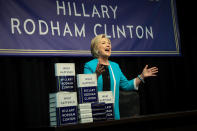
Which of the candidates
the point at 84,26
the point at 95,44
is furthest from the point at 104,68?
the point at 84,26

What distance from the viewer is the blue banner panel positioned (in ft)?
9.96

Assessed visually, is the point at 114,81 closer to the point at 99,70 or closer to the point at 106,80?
the point at 106,80

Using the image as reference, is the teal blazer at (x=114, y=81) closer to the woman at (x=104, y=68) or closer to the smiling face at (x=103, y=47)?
the woman at (x=104, y=68)

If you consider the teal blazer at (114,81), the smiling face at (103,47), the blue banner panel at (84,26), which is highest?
the blue banner panel at (84,26)

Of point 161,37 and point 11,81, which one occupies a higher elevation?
point 161,37

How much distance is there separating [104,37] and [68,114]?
4.23 ft

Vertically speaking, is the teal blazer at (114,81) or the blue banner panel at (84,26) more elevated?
the blue banner panel at (84,26)

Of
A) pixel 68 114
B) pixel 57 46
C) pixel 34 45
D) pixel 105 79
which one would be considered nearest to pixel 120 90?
pixel 105 79

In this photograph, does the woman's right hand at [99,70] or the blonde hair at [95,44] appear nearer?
the woman's right hand at [99,70]

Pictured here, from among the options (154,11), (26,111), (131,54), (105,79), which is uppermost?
(154,11)

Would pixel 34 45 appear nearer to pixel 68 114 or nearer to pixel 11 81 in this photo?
pixel 11 81

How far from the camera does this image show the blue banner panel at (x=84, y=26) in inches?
119

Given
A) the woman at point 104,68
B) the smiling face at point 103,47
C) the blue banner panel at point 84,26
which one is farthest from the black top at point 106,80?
the blue banner panel at point 84,26

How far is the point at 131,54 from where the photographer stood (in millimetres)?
3580
